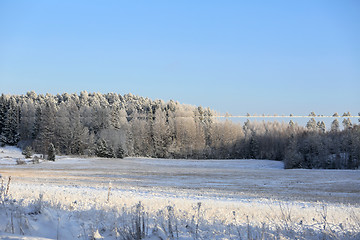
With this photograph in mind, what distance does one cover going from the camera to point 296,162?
5500 cm

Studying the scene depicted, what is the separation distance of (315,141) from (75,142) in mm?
49148

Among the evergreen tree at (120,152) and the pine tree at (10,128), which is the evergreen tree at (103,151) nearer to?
the evergreen tree at (120,152)

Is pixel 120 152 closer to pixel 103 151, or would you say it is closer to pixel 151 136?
pixel 103 151

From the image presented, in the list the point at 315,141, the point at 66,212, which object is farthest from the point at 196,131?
the point at 66,212

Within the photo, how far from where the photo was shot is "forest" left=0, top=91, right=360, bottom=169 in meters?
61.5

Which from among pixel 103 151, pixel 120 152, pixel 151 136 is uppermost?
pixel 151 136

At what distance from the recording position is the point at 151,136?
77938 millimetres

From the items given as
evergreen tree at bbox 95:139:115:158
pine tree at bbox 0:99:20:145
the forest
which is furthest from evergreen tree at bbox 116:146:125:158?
pine tree at bbox 0:99:20:145

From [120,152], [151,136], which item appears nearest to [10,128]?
[120,152]

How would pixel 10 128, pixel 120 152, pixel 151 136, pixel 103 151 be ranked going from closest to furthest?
pixel 103 151 < pixel 120 152 < pixel 10 128 < pixel 151 136

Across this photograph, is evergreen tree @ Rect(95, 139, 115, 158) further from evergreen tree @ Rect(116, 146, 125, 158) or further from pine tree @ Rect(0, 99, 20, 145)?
pine tree @ Rect(0, 99, 20, 145)

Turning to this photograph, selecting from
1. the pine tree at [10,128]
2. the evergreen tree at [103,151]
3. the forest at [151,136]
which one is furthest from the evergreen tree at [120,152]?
the pine tree at [10,128]

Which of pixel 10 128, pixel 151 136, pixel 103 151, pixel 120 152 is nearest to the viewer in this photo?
pixel 103 151

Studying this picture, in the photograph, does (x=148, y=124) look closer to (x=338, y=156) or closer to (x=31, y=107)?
(x=31, y=107)
